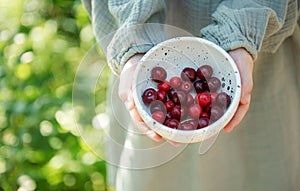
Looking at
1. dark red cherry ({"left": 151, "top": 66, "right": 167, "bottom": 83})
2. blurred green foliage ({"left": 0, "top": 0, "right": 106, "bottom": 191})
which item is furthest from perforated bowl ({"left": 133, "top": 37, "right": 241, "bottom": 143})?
blurred green foliage ({"left": 0, "top": 0, "right": 106, "bottom": 191})

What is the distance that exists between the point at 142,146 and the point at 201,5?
30 centimetres

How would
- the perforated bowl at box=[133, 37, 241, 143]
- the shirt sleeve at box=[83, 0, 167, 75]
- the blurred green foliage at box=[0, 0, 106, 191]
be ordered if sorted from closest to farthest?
the perforated bowl at box=[133, 37, 241, 143], the shirt sleeve at box=[83, 0, 167, 75], the blurred green foliage at box=[0, 0, 106, 191]

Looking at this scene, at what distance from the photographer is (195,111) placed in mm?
1164

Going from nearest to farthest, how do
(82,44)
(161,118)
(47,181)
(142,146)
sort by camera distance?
(161,118)
(142,146)
(47,181)
(82,44)

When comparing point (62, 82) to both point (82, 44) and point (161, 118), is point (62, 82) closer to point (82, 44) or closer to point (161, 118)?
point (82, 44)

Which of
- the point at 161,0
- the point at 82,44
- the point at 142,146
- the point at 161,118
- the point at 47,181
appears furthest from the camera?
the point at 82,44

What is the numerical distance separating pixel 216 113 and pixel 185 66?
13 cm

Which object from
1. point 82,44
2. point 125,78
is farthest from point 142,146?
point 82,44

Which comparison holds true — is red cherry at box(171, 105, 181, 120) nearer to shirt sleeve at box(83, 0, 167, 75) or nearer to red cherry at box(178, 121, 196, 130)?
red cherry at box(178, 121, 196, 130)

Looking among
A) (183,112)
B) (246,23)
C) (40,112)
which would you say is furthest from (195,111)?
(40,112)

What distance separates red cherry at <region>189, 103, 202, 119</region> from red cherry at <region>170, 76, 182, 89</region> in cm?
5

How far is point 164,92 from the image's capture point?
46.4 inches

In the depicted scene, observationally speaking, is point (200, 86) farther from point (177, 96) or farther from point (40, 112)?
point (40, 112)

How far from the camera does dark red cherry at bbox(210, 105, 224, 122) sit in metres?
1.14
